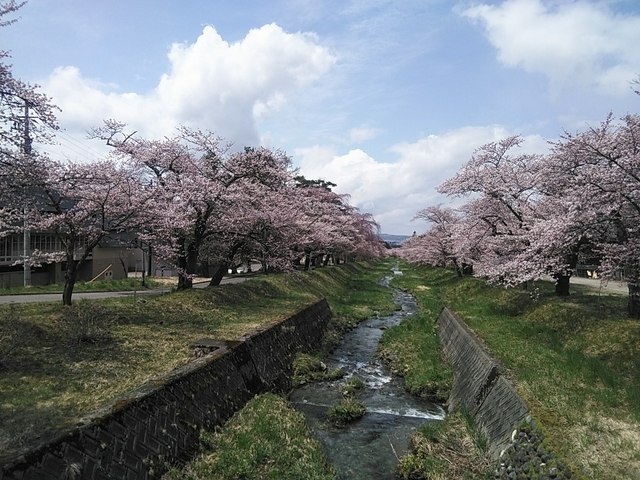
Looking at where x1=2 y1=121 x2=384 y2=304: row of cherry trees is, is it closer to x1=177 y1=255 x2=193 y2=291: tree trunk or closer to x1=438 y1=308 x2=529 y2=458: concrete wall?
x1=177 y1=255 x2=193 y2=291: tree trunk

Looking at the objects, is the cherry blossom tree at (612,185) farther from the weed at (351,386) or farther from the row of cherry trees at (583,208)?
the weed at (351,386)

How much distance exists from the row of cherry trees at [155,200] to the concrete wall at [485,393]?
38.4 ft

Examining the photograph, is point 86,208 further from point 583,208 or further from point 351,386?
point 583,208

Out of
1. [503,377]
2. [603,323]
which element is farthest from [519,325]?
[503,377]

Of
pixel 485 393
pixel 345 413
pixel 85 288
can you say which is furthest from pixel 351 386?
pixel 85 288

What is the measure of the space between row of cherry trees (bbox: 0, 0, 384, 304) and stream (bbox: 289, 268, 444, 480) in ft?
27.2

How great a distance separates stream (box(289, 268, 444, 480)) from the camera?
28.6 feet

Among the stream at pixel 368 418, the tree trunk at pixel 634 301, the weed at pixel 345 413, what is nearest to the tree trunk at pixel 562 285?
the tree trunk at pixel 634 301

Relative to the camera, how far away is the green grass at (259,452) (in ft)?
23.9

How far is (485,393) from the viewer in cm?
1020

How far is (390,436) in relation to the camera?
9945 mm

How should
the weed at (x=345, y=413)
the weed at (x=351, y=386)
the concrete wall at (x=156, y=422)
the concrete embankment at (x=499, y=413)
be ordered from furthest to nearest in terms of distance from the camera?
the weed at (x=351, y=386) < the weed at (x=345, y=413) < the concrete embankment at (x=499, y=413) < the concrete wall at (x=156, y=422)

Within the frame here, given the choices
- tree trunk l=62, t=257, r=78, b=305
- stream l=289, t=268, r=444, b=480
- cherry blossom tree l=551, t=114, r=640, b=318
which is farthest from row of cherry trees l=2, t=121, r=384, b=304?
cherry blossom tree l=551, t=114, r=640, b=318

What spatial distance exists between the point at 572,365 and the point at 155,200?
49.9 feet
